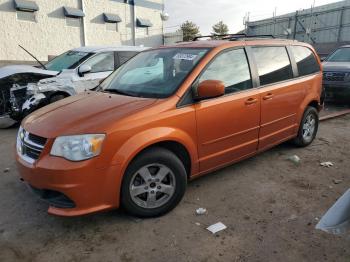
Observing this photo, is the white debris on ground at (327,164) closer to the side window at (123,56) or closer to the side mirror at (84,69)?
the side mirror at (84,69)

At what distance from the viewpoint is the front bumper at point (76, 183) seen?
294cm

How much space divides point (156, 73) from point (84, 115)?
109 cm

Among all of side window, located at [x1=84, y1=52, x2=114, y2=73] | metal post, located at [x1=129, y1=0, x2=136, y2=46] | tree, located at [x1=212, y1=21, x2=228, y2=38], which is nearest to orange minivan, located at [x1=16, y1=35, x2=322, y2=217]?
side window, located at [x1=84, y1=52, x2=114, y2=73]

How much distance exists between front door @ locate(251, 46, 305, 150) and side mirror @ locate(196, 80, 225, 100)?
985 mm

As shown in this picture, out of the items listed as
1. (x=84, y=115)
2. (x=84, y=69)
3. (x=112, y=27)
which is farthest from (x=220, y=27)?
(x=84, y=115)

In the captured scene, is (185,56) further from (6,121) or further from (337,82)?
(337,82)

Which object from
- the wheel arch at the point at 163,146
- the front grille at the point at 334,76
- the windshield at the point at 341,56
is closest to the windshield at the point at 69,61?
the wheel arch at the point at 163,146

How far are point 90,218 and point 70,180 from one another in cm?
71

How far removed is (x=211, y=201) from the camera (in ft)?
12.6

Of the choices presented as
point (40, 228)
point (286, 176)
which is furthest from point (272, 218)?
point (40, 228)

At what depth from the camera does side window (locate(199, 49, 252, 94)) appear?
12.7 feet

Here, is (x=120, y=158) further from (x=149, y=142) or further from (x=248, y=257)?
(x=248, y=257)

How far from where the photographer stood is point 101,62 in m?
7.69

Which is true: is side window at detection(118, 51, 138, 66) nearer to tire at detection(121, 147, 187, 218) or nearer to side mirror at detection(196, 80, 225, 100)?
side mirror at detection(196, 80, 225, 100)
